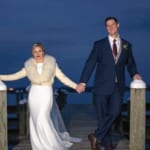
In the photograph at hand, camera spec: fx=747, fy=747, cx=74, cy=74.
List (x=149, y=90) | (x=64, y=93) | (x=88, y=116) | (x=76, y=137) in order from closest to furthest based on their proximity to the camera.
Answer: (x=76, y=137)
(x=149, y=90)
(x=64, y=93)
(x=88, y=116)

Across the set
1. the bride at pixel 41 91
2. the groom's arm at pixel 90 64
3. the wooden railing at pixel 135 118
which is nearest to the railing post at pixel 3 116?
the wooden railing at pixel 135 118

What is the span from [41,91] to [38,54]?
1.58 feet

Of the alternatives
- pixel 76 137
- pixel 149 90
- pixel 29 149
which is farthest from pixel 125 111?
pixel 29 149

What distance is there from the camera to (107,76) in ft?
30.8

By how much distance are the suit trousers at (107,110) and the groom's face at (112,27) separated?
2.16 ft

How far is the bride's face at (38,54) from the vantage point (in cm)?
924

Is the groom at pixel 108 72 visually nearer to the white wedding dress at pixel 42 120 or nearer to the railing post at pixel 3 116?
the white wedding dress at pixel 42 120

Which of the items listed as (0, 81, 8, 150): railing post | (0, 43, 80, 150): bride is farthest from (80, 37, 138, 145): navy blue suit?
(0, 81, 8, 150): railing post

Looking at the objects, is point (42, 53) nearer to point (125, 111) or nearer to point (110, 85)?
point (110, 85)

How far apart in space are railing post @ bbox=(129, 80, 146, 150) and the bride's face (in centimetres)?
120

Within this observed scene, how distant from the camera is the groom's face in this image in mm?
9195

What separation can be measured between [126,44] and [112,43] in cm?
19

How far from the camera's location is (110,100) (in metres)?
9.50

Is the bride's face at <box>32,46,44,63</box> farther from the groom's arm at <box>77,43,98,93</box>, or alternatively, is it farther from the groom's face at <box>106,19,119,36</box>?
the groom's face at <box>106,19,119,36</box>
